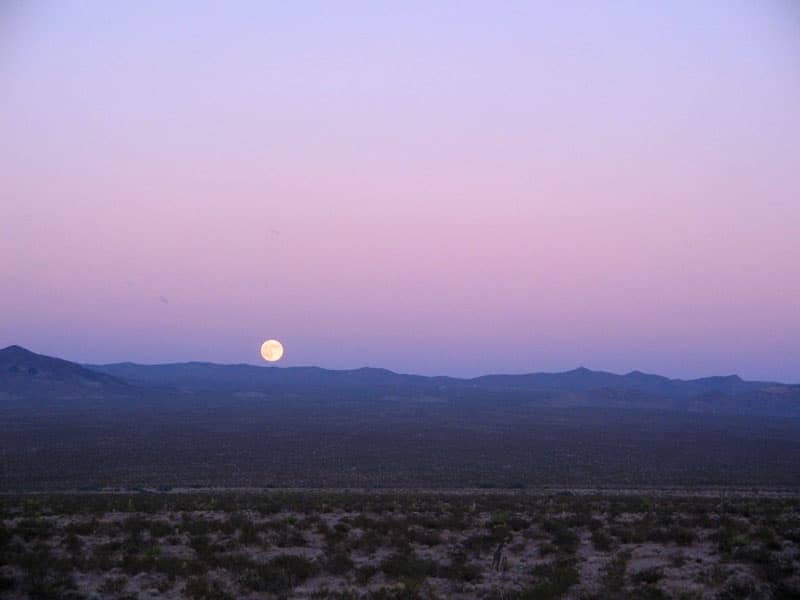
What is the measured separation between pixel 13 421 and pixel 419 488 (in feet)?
216

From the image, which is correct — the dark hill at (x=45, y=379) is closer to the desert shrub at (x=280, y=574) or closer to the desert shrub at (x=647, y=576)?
the desert shrub at (x=280, y=574)

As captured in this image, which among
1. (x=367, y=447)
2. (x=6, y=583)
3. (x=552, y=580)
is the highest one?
(x=552, y=580)

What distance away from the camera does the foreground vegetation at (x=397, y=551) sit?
1328cm

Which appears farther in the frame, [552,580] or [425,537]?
[425,537]

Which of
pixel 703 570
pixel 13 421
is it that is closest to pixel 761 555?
pixel 703 570

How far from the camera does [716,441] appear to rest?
75.2 m

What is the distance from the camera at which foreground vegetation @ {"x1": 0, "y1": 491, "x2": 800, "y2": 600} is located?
13281mm

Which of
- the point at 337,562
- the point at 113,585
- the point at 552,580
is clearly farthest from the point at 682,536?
the point at 113,585

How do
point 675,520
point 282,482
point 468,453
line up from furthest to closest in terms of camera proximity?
1. point 468,453
2. point 282,482
3. point 675,520

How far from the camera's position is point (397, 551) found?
15.9 metres

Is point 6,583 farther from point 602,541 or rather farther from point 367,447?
point 367,447

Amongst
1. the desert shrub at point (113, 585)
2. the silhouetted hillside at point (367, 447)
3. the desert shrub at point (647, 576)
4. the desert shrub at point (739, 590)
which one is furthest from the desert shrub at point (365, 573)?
the silhouetted hillside at point (367, 447)

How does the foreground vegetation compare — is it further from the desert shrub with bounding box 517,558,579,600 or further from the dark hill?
the dark hill

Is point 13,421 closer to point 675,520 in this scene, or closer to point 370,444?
point 370,444
